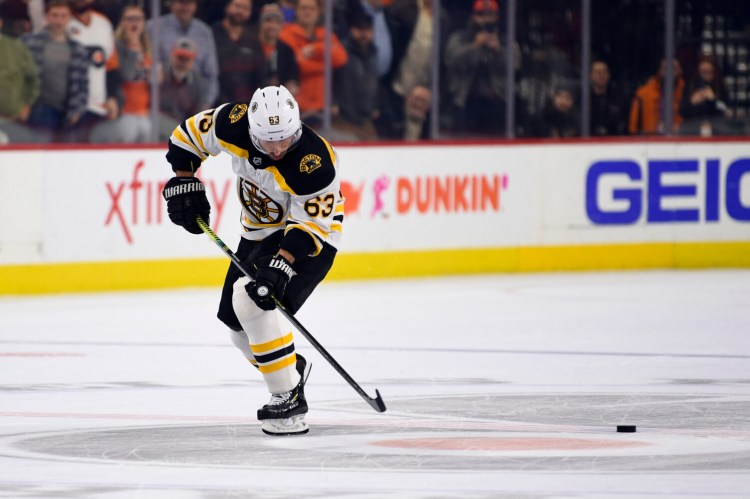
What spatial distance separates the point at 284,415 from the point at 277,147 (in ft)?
3.15

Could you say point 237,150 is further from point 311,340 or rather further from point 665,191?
point 665,191

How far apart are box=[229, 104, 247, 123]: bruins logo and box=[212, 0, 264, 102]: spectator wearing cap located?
17.7ft

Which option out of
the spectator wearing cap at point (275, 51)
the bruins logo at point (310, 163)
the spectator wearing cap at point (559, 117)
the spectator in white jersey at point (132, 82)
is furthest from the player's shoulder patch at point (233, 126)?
the spectator wearing cap at point (559, 117)

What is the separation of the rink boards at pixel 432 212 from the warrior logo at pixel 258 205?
4.60m

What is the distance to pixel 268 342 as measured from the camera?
633cm

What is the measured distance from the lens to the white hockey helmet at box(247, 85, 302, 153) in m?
6.12

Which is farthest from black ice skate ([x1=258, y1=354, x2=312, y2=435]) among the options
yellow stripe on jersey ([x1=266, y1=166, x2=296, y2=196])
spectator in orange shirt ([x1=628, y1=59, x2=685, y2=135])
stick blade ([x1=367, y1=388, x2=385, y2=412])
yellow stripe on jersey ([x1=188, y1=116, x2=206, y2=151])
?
spectator in orange shirt ([x1=628, y1=59, x2=685, y2=135])

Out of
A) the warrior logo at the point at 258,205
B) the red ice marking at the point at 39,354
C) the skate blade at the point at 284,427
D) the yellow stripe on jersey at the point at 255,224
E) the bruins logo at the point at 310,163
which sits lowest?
the red ice marking at the point at 39,354

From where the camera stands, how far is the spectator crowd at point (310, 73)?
11148mm

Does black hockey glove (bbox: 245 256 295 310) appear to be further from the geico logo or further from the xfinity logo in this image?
the geico logo

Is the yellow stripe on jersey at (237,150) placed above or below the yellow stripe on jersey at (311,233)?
above

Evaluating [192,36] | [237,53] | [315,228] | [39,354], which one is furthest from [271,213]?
[237,53]

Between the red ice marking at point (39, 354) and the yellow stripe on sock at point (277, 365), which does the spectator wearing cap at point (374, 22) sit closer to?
the red ice marking at point (39, 354)

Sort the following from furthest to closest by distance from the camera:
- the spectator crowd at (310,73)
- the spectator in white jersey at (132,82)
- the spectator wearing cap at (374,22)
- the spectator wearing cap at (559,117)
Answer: the spectator wearing cap at (559,117)
the spectator wearing cap at (374,22)
the spectator in white jersey at (132,82)
the spectator crowd at (310,73)
